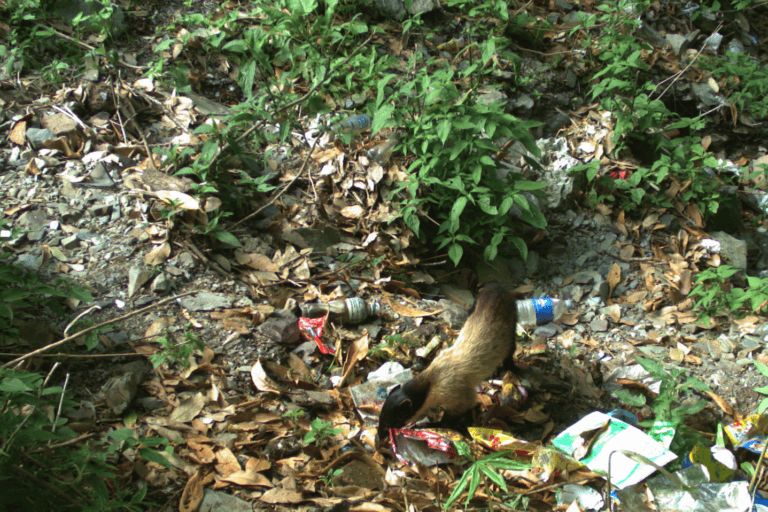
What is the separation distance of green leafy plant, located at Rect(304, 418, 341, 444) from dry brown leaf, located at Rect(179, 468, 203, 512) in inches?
22.9

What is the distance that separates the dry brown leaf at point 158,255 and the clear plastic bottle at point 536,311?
286 centimetres

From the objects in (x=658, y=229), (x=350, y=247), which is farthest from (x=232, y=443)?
(x=658, y=229)

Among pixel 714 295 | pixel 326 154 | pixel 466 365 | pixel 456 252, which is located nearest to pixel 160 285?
pixel 326 154

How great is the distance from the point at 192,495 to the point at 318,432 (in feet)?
2.32

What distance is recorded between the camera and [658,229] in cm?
562

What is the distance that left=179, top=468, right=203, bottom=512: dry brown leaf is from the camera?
2.48 meters

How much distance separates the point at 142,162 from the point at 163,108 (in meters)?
0.74

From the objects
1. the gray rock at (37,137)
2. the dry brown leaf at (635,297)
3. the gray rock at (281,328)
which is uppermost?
the gray rock at (37,137)

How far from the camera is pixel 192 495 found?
8.32 ft

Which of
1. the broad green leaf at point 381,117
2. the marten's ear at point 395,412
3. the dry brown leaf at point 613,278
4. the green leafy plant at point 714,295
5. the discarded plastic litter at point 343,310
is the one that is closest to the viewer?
the marten's ear at point 395,412

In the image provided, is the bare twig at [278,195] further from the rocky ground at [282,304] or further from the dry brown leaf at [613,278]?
the dry brown leaf at [613,278]

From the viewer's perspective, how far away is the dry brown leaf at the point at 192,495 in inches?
97.5

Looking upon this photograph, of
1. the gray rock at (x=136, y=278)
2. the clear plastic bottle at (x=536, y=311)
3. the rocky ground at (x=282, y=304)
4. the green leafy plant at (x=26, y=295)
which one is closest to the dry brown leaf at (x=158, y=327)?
the rocky ground at (x=282, y=304)

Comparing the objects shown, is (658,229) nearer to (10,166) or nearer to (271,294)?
(271,294)
